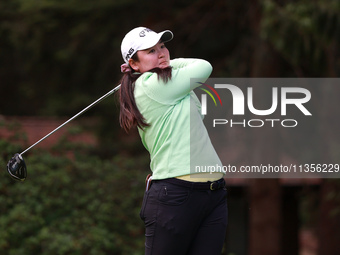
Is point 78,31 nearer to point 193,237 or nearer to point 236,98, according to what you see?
point 236,98

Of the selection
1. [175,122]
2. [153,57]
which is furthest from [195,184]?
[153,57]

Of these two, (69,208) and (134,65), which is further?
(69,208)

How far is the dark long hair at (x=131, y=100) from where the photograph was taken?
299 cm

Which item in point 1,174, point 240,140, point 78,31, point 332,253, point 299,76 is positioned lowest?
point 332,253

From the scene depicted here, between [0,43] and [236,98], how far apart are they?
4.26 metres

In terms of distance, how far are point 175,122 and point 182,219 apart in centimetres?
44

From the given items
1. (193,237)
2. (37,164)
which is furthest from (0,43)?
(193,237)

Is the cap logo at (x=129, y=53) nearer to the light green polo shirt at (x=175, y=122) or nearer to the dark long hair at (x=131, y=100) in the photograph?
the dark long hair at (x=131, y=100)

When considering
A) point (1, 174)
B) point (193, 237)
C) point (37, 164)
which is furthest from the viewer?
point (37, 164)

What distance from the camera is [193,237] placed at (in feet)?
9.82

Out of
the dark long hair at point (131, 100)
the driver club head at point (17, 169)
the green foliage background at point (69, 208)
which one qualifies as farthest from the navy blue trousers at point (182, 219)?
the green foliage background at point (69, 208)

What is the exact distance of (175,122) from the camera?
2959mm

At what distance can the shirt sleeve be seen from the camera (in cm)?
294

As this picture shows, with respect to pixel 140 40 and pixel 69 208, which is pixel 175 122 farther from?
pixel 69 208
